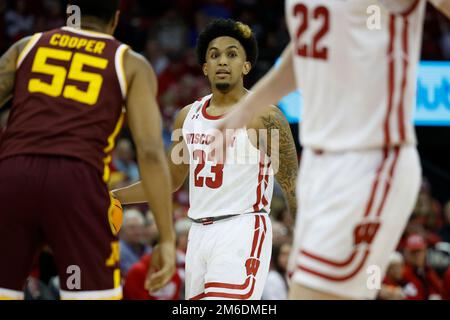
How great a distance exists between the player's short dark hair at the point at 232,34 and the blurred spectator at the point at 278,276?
383cm

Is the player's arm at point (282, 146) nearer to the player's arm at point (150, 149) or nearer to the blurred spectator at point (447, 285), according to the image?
the player's arm at point (150, 149)

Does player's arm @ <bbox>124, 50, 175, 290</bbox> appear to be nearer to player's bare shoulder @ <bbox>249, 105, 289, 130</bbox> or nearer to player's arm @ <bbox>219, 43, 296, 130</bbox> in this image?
player's arm @ <bbox>219, 43, 296, 130</bbox>

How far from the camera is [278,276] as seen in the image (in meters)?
10.4

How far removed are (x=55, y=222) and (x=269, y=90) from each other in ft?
4.28

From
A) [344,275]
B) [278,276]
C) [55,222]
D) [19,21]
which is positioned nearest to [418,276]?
[278,276]

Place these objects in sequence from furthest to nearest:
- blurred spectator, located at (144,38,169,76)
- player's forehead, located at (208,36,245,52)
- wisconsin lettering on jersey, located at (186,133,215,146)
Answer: blurred spectator, located at (144,38,169,76), player's forehead, located at (208,36,245,52), wisconsin lettering on jersey, located at (186,133,215,146)

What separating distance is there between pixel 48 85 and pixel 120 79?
1.20 feet

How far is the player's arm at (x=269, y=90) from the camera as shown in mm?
4566

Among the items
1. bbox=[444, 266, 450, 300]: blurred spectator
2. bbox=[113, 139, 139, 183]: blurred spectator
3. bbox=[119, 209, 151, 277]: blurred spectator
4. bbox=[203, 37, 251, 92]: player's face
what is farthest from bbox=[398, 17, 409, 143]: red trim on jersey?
bbox=[113, 139, 139, 183]: blurred spectator

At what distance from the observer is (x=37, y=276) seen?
9031 millimetres

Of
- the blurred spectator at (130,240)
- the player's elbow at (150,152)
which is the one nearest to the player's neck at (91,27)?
the player's elbow at (150,152)

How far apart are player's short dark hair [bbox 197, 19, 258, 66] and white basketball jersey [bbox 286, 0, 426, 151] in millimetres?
2696

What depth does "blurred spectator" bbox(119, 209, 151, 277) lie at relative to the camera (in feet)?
33.3
